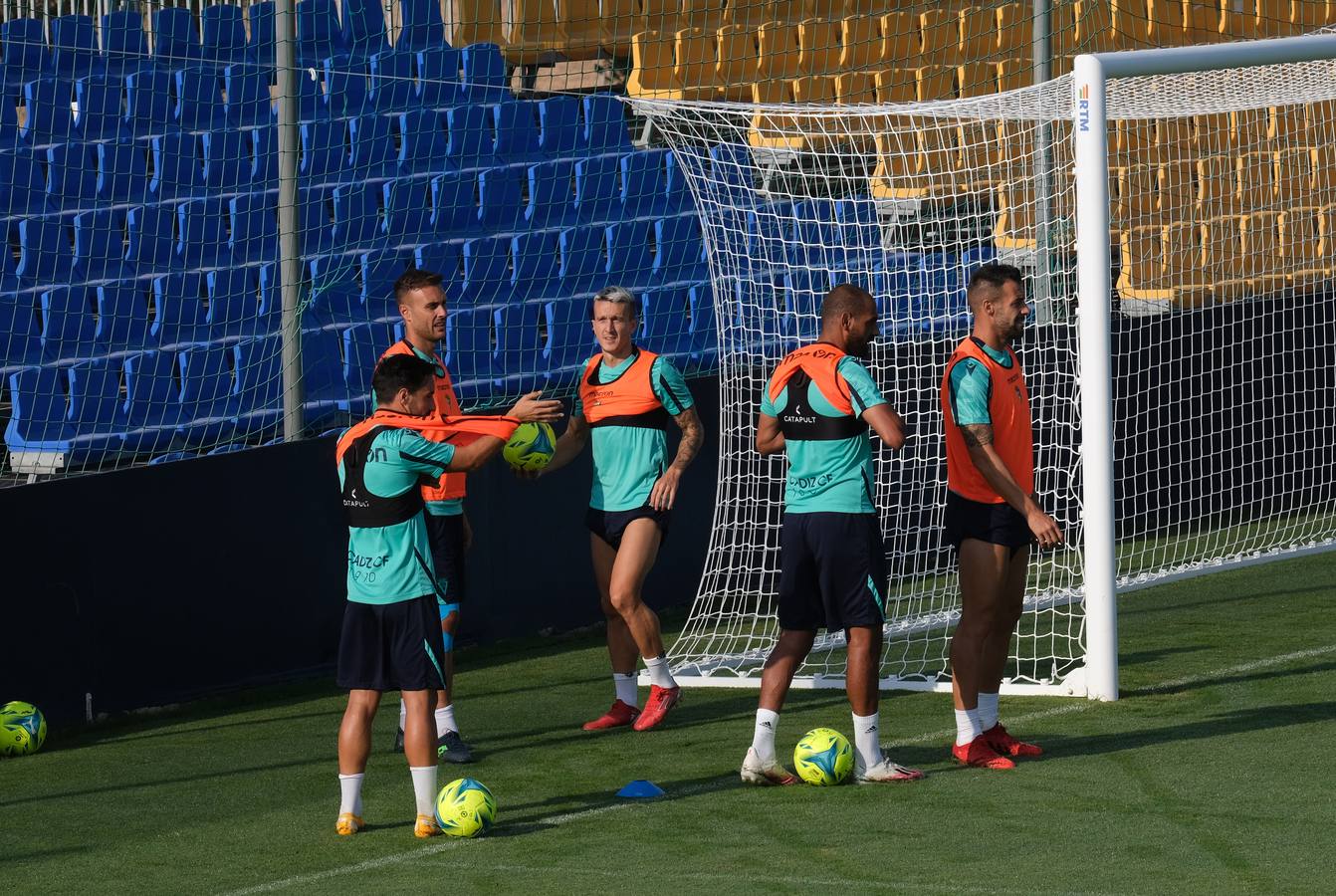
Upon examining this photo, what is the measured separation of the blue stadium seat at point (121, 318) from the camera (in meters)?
10.1

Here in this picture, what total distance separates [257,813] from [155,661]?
223 cm

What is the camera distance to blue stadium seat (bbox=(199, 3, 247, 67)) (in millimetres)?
11227

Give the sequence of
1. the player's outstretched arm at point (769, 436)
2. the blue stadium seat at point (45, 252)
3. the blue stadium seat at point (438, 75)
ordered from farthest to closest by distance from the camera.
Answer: the blue stadium seat at point (438, 75) → the blue stadium seat at point (45, 252) → the player's outstretched arm at point (769, 436)

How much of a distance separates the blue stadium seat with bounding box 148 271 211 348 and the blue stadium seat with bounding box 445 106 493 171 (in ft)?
7.65

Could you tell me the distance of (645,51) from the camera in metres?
14.4

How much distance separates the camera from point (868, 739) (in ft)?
21.4

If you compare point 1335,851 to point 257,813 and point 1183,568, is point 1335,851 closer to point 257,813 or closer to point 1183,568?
point 257,813

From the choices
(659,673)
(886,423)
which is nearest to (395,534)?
(886,423)

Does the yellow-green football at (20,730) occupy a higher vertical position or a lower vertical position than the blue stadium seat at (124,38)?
lower

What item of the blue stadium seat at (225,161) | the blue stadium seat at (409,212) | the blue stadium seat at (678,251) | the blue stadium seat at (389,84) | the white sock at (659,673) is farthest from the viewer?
the blue stadium seat at (678,251)

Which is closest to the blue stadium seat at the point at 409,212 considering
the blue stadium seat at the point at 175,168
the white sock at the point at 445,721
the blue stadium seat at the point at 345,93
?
the blue stadium seat at the point at 345,93

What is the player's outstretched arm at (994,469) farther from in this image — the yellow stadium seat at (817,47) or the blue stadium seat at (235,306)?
the yellow stadium seat at (817,47)

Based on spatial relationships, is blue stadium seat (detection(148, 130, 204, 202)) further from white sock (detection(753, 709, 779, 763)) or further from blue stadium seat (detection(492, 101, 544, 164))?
white sock (detection(753, 709, 779, 763))

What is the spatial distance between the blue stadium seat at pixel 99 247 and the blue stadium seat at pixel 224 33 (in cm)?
132
